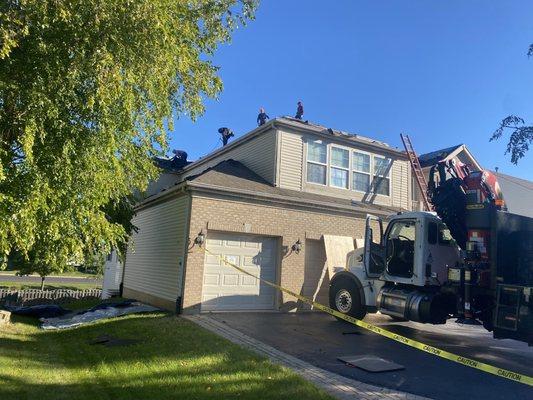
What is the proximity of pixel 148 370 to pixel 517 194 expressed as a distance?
2796cm

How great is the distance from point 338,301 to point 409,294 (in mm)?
2330

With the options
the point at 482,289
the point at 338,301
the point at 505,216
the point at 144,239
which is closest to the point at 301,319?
the point at 338,301

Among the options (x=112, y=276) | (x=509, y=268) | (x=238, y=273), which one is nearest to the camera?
(x=509, y=268)

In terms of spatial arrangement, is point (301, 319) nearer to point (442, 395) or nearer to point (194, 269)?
point (194, 269)

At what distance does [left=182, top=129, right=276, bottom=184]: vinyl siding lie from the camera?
15.5 metres

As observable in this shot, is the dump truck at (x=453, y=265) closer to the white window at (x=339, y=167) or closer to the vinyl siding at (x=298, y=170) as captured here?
the vinyl siding at (x=298, y=170)

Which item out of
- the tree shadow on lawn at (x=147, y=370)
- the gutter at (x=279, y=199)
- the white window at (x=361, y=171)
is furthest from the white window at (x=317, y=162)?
the tree shadow on lawn at (x=147, y=370)

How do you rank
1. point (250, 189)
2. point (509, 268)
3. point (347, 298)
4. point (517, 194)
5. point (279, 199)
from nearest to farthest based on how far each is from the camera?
1. point (509, 268)
2. point (347, 298)
3. point (250, 189)
4. point (279, 199)
5. point (517, 194)

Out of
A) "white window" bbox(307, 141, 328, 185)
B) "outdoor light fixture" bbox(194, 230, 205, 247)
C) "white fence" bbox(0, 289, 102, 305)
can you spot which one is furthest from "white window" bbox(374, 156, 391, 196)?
"white fence" bbox(0, 289, 102, 305)

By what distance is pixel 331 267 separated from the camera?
14414 millimetres

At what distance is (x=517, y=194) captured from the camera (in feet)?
93.0

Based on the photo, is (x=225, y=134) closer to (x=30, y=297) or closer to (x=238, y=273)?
(x=238, y=273)

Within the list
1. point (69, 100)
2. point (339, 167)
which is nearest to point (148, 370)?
point (69, 100)

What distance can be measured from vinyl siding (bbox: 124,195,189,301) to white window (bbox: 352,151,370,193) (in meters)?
7.03
